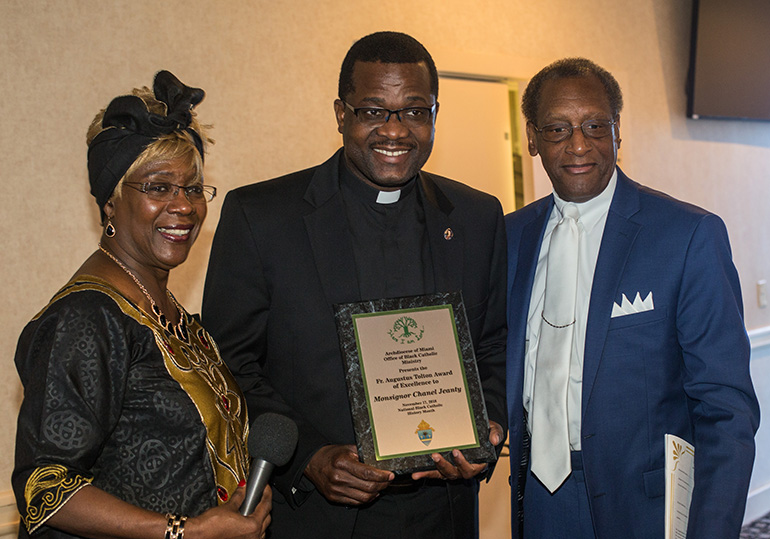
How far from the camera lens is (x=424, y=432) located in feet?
6.52

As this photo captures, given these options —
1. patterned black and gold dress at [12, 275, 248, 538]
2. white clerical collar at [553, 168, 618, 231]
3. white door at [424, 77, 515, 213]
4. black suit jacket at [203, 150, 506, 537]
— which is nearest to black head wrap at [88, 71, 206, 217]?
patterned black and gold dress at [12, 275, 248, 538]

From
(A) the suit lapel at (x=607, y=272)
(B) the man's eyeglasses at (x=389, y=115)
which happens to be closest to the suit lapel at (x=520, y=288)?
(A) the suit lapel at (x=607, y=272)

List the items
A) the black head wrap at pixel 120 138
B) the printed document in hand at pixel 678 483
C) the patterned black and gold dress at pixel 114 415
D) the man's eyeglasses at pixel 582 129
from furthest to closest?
the man's eyeglasses at pixel 582 129, the printed document in hand at pixel 678 483, the black head wrap at pixel 120 138, the patterned black and gold dress at pixel 114 415

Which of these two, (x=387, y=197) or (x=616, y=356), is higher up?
(x=387, y=197)

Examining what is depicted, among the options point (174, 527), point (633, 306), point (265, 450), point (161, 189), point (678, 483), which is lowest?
point (678, 483)

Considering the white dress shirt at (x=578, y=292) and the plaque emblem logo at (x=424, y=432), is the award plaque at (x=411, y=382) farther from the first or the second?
the white dress shirt at (x=578, y=292)

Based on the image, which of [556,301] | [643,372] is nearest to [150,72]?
[556,301]

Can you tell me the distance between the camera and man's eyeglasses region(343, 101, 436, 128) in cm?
220

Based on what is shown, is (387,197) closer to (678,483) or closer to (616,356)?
(616,356)

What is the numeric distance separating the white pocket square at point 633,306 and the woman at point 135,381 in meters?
1.13

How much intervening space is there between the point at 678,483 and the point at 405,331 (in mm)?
859

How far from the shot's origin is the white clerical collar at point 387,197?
2.43 metres

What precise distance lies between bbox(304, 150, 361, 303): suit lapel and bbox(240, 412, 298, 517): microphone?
0.50m

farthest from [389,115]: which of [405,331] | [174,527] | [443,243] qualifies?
[174,527]
